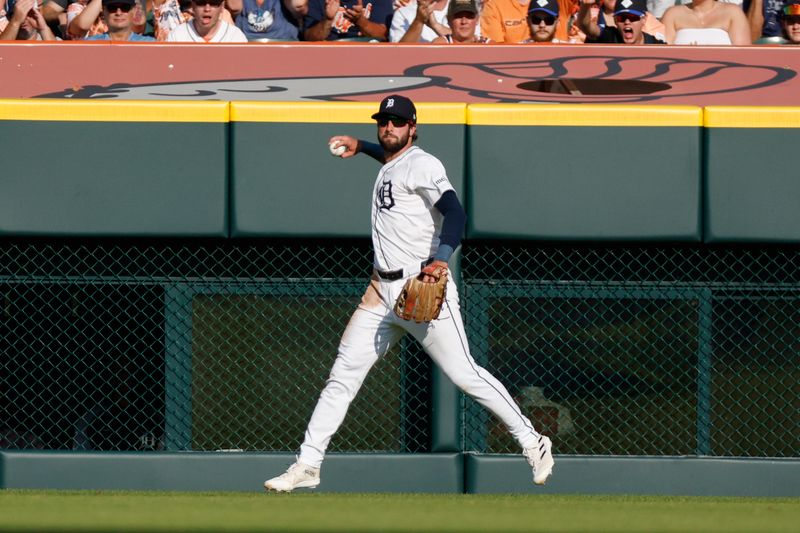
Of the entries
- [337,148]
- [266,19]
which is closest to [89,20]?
[266,19]

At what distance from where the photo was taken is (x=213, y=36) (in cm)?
759

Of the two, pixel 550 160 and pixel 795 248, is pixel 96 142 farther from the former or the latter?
pixel 795 248

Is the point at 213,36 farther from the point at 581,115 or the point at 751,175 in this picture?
the point at 751,175

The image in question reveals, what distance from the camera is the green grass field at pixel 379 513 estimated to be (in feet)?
13.1

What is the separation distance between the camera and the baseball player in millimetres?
4934

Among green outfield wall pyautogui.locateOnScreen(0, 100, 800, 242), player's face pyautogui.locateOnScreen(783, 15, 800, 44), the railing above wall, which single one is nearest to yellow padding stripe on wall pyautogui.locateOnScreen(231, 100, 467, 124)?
green outfield wall pyautogui.locateOnScreen(0, 100, 800, 242)

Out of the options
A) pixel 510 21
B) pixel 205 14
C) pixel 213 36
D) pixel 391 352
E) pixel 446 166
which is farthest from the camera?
pixel 510 21

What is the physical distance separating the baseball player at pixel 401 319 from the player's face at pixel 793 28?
3663 mm

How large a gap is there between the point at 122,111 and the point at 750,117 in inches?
124

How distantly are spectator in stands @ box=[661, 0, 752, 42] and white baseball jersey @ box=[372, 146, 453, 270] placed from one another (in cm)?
349

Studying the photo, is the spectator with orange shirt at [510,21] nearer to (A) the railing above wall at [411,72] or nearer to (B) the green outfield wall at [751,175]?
(A) the railing above wall at [411,72]

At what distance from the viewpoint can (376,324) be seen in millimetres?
5023

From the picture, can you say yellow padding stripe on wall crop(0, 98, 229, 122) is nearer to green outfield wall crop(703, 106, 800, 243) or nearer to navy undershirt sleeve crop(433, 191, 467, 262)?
navy undershirt sleeve crop(433, 191, 467, 262)

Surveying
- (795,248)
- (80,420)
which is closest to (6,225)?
(80,420)
